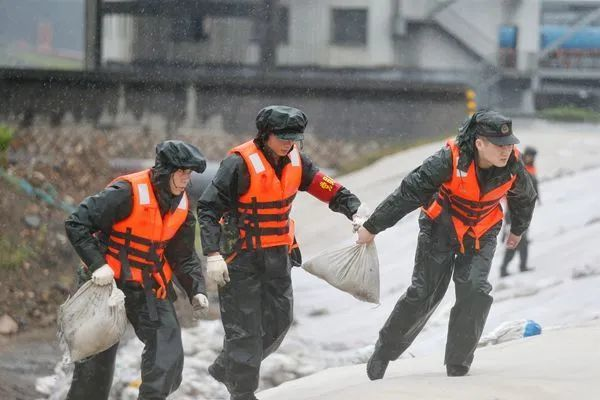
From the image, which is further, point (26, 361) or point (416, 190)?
point (26, 361)

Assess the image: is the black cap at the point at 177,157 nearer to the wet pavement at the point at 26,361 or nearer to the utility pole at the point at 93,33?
the wet pavement at the point at 26,361

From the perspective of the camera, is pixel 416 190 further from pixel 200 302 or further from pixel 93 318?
pixel 93 318

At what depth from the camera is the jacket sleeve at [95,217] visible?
6.90 meters

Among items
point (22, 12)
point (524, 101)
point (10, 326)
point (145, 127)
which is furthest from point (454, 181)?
point (524, 101)

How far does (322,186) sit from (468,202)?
82 centimetres

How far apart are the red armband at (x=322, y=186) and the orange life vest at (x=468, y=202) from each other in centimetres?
58

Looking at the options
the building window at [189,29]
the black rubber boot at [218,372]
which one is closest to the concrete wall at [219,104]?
the building window at [189,29]

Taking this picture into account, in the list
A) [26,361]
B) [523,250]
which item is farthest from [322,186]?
[523,250]

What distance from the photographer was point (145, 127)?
22719mm

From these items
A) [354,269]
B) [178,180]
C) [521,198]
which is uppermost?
[178,180]

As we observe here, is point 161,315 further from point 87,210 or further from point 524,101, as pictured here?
point 524,101

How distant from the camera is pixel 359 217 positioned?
7742mm

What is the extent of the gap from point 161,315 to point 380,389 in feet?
3.88

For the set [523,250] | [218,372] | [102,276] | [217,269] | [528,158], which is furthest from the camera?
[523,250]
